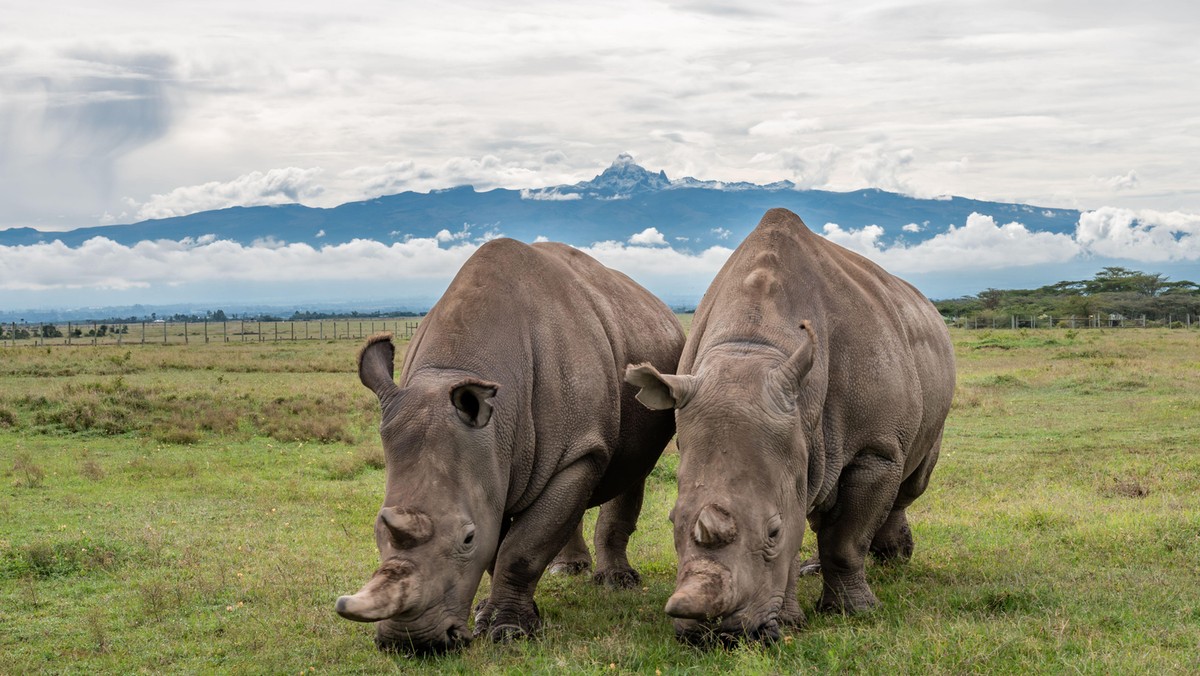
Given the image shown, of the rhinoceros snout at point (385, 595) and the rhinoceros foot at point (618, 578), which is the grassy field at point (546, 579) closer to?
the rhinoceros foot at point (618, 578)

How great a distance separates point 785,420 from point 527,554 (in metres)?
2.12

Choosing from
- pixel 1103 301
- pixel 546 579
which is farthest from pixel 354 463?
pixel 1103 301

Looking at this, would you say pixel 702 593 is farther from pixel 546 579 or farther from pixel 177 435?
pixel 177 435

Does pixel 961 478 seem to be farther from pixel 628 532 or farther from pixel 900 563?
pixel 628 532

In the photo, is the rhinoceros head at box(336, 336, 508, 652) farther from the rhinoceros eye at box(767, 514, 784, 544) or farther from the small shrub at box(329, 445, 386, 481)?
the small shrub at box(329, 445, 386, 481)

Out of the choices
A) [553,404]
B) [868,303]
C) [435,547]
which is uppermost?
[868,303]

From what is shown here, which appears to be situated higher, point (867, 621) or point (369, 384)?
point (369, 384)

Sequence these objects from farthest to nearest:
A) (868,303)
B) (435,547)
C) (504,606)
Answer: (868,303) → (504,606) → (435,547)

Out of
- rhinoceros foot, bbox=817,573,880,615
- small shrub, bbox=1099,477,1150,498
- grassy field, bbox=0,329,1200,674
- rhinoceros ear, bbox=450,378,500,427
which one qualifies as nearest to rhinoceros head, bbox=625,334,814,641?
grassy field, bbox=0,329,1200,674

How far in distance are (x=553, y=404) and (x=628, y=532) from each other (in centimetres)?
288

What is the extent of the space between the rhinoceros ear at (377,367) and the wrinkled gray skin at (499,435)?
0.01 meters

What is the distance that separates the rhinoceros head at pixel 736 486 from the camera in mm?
6344

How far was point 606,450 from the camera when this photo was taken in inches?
322

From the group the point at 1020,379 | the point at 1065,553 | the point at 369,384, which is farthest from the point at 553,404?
the point at 1020,379
